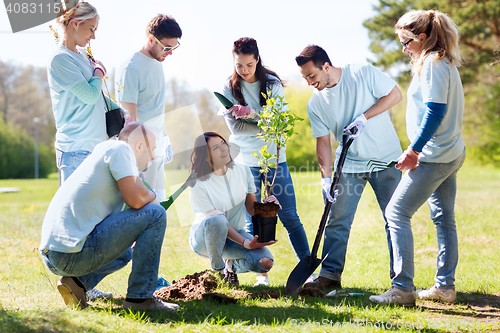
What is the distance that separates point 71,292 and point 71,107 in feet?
3.87

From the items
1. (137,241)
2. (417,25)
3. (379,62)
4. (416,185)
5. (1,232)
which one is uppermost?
(379,62)

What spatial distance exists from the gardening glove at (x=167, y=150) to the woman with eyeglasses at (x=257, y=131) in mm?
550

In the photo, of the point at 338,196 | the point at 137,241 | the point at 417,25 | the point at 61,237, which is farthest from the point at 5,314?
the point at 417,25

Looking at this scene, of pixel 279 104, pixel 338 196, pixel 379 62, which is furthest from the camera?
pixel 379 62

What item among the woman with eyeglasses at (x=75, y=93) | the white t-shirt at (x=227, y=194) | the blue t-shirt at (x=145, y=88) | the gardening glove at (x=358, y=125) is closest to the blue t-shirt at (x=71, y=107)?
the woman with eyeglasses at (x=75, y=93)

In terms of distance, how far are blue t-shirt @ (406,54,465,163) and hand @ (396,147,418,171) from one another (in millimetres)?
85

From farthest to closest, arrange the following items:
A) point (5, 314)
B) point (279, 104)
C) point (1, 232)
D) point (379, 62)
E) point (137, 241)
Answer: point (379, 62), point (1, 232), point (279, 104), point (137, 241), point (5, 314)

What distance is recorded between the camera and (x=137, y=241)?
2.42 metres

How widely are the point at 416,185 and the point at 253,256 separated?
1.28 meters

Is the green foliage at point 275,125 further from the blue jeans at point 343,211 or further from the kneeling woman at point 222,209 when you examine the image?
the blue jeans at point 343,211

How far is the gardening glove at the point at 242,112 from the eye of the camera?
10.6ft

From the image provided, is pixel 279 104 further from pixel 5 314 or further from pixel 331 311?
pixel 5 314

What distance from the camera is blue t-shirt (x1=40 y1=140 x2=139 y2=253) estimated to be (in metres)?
2.24

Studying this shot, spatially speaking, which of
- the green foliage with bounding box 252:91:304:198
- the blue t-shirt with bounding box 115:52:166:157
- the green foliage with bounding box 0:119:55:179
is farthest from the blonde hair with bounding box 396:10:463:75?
the green foliage with bounding box 0:119:55:179
